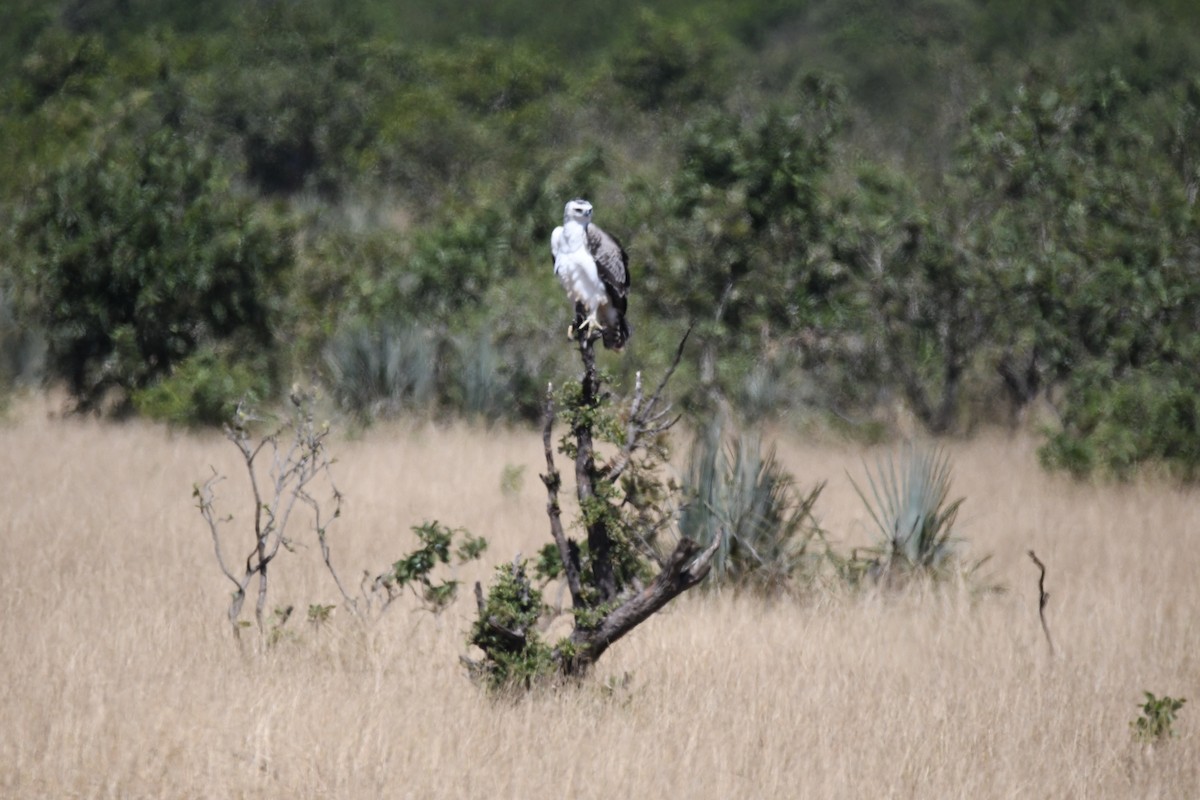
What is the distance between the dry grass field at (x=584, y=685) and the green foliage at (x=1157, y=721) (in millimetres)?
53

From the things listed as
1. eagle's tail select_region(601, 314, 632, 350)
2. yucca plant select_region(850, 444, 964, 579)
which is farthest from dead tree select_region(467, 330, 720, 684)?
yucca plant select_region(850, 444, 964, 579)

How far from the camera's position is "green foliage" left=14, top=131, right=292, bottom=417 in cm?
1302

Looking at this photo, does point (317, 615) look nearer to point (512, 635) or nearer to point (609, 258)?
point (512, 635)

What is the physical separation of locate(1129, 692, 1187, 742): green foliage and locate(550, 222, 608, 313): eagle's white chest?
3.29 metres

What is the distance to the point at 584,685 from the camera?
5.78 m

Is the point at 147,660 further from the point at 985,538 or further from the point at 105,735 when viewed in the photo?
the point at 985,538

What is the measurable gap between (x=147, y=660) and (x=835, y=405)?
873 cm

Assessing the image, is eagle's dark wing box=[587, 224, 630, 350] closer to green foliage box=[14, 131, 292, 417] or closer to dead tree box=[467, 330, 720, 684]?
dead tree box=[467, 330, 720, 684]

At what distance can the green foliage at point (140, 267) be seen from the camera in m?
13.0

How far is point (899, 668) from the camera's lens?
6582mm

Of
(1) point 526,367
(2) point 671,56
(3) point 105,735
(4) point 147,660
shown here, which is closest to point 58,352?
(1) point 526,367

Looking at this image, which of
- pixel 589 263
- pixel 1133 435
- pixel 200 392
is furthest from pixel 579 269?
pixel 200 392

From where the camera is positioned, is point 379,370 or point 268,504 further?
A: point 379,370

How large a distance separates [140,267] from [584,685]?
27.8 ft
